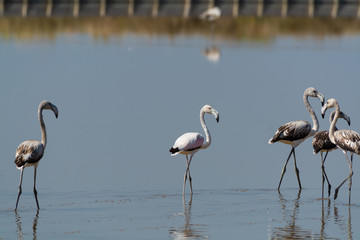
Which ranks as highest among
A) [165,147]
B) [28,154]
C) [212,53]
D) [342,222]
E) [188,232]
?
[212,53]

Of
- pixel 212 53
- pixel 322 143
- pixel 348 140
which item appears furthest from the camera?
pixel 212 53

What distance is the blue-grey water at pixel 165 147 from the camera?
9844 millimetres

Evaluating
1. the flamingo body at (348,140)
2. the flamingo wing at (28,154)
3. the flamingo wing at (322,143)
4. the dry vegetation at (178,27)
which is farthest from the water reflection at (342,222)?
the dry vegetation at (178,27)

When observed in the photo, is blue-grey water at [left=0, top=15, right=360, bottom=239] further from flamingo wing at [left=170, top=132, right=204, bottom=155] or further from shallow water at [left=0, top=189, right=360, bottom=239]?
flamingo wing at [left=170, top=132, right=204, bottom=155]

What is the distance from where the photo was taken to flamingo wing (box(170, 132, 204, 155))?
38.2ft

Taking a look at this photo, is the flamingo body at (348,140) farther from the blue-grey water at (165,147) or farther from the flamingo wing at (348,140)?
the blue-grey water at (165,147)

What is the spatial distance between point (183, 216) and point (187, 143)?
5.52 feet

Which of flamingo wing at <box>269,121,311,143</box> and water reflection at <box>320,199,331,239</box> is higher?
flamingo wing at <box>269,121,311,143</box>

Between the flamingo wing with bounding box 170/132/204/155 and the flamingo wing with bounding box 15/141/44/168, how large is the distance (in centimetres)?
186

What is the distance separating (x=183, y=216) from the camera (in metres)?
10.2

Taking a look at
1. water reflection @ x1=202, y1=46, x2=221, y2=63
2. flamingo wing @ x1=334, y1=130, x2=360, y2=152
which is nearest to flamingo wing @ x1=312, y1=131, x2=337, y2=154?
flamingo wing @ x1=334, y1=130, x2=360, y2=152

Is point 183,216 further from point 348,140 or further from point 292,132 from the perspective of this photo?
point 292,132

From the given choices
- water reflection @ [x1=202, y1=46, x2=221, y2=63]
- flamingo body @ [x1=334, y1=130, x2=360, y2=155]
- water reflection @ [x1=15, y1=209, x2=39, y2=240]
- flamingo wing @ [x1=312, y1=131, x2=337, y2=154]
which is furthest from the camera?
water reflection @ [x1=202, y1=46, x2=221, y2=63]

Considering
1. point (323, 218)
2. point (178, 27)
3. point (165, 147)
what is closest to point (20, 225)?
point (323, 218)
